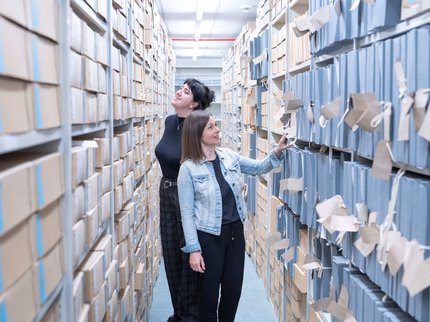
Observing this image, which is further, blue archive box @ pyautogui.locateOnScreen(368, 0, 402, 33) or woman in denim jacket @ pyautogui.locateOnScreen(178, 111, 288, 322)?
woman in denim jacket @ pyautogui.locateOnScreen(178, 111, 288, 322)

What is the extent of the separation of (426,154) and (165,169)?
1.99m

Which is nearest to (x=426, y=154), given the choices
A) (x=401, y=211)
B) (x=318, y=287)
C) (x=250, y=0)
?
(x=401, y=211)

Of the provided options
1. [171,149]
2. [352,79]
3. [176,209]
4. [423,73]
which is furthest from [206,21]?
[423,73]

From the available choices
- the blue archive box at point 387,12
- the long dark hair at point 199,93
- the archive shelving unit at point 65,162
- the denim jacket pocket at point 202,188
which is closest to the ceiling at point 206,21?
the long dark hair at point 199,93

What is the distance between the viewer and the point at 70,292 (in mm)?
1318

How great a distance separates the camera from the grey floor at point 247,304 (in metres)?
3.46

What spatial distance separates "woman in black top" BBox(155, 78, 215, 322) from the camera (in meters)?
2.80

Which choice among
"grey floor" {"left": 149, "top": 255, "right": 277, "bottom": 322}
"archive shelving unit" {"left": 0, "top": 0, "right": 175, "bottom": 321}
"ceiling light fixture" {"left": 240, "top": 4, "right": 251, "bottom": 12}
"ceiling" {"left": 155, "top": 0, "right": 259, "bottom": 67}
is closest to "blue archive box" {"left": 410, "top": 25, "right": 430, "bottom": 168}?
"archive shelving unit" {"left": 0, "top": 0, "right": 175, "bottom": 321}

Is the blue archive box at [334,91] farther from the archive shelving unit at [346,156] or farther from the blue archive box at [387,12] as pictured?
the blue archive box at [387,12]

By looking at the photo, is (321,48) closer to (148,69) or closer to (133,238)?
(133,238)

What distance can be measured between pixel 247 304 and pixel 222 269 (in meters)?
1.38

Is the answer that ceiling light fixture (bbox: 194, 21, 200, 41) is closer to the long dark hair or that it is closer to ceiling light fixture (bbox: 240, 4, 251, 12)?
ceiling light fixture (bbox: 240, 4, 251, 12)

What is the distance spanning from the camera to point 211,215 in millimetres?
2367

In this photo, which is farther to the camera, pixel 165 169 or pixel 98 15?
pixel 165 169
